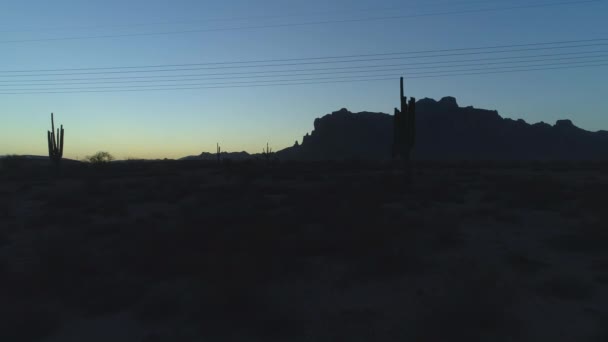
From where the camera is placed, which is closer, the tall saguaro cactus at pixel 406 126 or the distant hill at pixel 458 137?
the tall saguaro cactus at pixel 406 126

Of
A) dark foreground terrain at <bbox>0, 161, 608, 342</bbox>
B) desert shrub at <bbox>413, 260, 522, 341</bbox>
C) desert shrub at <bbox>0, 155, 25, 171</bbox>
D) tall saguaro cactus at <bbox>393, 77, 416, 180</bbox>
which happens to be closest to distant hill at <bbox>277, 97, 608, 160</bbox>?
desert shrub at <bbox>0, 155, 25, 171</bbox>

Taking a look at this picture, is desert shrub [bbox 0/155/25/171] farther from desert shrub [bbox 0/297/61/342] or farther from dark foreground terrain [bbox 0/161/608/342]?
desert shrub [bbox 0/297/61/342]

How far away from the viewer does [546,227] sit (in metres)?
17.3

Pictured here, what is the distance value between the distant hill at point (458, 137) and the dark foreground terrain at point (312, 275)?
158295mm

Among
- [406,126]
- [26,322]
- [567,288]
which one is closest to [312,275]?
[567,288]

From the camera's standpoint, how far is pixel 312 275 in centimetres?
1217

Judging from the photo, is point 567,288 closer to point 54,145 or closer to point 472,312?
point 472,312

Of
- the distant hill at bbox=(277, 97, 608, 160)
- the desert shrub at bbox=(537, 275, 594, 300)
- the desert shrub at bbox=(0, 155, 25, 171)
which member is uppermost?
the distant hill at bbox=(277, 97, 608, 160)

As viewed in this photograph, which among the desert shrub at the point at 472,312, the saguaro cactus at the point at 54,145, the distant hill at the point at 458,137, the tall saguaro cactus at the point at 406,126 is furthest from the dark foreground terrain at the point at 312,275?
the distant hill at the point at 458,137

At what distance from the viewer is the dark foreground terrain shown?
931 cm

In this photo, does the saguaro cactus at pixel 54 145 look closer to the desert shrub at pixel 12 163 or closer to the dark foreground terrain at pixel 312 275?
the desert shrub at pixel 12 163

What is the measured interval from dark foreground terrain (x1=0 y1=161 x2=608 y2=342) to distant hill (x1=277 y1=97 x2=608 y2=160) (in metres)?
158

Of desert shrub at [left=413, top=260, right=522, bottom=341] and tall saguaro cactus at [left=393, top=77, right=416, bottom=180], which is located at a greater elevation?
tall saguaro cactus at [left=393, top=77, right=416, bottom=180]

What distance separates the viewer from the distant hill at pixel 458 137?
18088 centimetres
